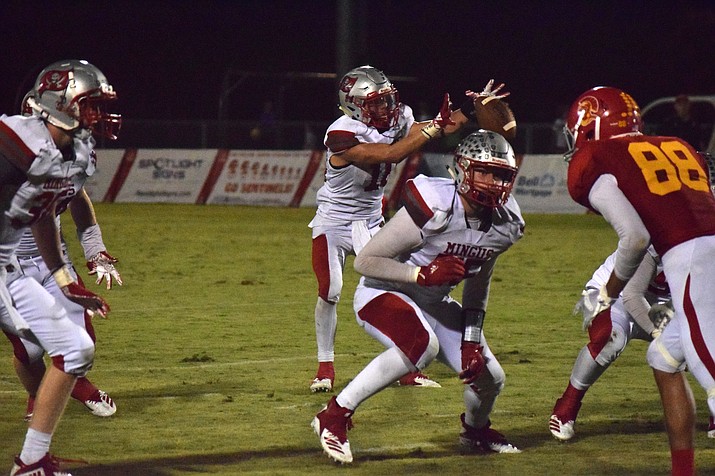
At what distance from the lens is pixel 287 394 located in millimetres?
7027

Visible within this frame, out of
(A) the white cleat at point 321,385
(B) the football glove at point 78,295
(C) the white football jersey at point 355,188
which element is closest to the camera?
(B) the football glove at point 78,295

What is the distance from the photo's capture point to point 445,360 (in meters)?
5.67

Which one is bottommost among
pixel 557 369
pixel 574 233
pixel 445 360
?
pixel 574 233

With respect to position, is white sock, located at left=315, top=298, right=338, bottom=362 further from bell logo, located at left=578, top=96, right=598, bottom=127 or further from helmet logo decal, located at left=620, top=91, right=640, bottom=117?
helmet logo decal, located at left=620, top=91, right=640, bottom=117

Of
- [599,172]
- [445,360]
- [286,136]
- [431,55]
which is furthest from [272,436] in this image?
[431,55]

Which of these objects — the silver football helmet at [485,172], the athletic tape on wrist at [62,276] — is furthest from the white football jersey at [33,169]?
the silver football helmet at [485,172]

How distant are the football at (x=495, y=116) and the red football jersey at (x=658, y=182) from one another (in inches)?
55.0

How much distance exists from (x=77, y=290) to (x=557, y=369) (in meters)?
3.62

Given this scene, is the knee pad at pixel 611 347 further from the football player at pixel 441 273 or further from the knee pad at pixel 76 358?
the knee pad at pixel 76 358

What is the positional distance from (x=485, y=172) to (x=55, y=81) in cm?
190

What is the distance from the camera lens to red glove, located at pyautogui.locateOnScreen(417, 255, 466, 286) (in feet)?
17.2

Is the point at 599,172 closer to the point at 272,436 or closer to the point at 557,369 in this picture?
the point at 272,436

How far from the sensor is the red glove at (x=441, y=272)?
17.2ft

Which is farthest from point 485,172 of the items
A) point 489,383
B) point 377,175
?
point 377,175
